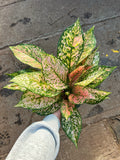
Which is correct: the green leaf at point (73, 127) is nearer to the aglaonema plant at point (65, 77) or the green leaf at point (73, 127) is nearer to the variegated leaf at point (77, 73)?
the aglaonema plant at point (65, 77)

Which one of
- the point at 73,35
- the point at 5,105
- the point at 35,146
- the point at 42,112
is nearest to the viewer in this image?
the point at 35,146

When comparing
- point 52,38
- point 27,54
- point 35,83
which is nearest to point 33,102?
point 35,83

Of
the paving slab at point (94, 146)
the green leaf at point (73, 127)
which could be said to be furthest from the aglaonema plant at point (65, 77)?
the paving slab at point (94, 146)

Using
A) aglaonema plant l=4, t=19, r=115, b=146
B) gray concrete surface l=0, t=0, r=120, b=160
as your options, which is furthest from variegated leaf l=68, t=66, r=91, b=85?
gray concrete surface l=0, t=0, r=120, b=160

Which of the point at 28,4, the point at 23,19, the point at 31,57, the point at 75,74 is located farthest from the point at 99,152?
the point at 28,4

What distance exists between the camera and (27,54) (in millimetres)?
704

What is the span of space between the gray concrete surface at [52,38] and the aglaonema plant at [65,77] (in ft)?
1.84

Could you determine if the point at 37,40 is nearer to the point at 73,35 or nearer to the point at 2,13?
the point at 2,13

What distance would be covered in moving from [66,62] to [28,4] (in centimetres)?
113

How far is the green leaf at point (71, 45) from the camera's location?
632 millimetres

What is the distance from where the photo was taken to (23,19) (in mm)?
1471

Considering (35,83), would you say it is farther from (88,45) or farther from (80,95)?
(88,45)

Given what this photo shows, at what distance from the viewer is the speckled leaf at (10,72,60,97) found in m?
0.54

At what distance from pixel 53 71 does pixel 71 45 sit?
0.15m
